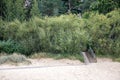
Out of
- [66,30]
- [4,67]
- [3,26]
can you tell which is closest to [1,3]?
[3,26]

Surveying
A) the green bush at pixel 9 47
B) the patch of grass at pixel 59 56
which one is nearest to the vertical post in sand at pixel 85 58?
the patch of grass at pixel 59 56

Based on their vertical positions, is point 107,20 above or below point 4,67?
above

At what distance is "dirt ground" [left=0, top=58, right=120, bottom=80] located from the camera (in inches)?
333

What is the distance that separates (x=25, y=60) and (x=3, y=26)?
2964mm

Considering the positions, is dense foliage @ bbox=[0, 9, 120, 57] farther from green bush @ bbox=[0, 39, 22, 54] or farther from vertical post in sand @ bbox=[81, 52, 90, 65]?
vertical post in sand @ bbox=[81, 52, 90, 65]

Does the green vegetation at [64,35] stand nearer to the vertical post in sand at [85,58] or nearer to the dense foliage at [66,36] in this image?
the dense foliage at [66,36]

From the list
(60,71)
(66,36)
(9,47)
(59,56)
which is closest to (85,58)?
(59,56)

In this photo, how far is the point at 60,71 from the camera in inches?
360

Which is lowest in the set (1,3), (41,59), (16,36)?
(41,59)

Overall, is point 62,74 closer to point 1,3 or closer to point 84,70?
point 84,70

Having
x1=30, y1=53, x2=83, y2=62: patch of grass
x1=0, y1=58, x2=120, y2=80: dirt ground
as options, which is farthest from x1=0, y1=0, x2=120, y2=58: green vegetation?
x1=0, y1=58, x2=120, y2=80: dirt ground

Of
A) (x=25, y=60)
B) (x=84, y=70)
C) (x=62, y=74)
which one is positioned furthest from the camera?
(x=25, y=60)

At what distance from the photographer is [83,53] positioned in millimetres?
11891

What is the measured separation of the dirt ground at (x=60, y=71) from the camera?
8.45 m
